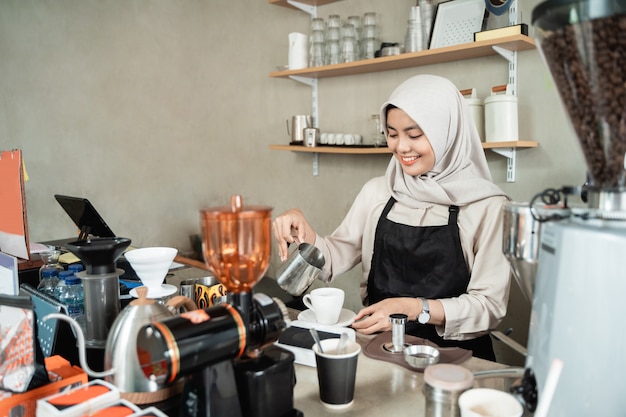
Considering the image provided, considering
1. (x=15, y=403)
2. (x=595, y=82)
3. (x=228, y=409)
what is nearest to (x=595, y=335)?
(x=595, y=82)

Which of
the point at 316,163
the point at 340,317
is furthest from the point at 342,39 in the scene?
the point at 340,317

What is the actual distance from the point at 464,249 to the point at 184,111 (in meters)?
2.44

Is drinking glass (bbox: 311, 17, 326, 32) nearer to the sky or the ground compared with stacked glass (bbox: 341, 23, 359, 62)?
nearer to the sky

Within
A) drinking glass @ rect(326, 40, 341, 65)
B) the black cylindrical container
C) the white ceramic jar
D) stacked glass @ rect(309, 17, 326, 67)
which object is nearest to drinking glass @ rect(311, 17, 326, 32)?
stacked glass @ rect(309, 17, 326, 67)

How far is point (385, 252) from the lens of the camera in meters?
1.82

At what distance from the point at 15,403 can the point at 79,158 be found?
2509mm

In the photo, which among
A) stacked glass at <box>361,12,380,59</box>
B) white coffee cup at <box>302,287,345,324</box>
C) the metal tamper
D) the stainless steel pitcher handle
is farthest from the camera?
stacked glass at <box>361,12,380,59</box>

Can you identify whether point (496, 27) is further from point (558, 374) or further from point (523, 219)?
point (558, 374)

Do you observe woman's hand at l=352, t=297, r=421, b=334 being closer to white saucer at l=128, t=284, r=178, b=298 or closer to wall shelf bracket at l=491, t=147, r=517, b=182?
white saucer at l=128, t=284, r=178, b=298

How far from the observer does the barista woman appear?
161 cm

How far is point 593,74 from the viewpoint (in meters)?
0.72

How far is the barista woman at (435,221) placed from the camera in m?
1.61

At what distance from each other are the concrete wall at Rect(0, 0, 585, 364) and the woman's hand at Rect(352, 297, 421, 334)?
1198 mm

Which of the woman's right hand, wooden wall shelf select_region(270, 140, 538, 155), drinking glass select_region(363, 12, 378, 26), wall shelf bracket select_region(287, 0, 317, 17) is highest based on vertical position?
wall shelf bracket select_region(287, 0, 317, 17)
